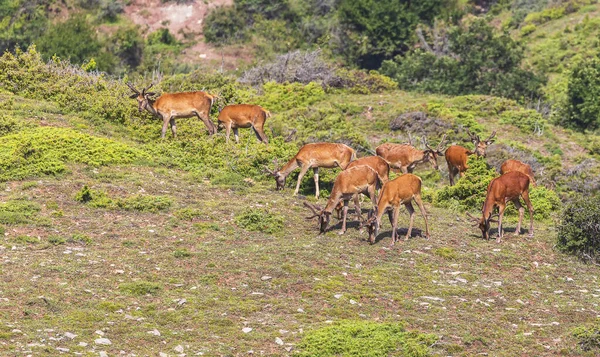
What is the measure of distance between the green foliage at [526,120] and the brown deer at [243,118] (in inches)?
457

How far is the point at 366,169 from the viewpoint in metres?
20.4

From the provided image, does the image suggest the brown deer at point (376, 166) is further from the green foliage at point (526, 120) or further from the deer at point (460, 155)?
the green foliage at point (526, 120)

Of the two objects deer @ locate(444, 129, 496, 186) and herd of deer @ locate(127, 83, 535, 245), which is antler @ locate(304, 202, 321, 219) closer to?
herd of deer @ locate(127, 83, 535, 245)

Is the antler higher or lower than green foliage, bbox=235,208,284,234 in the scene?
higher

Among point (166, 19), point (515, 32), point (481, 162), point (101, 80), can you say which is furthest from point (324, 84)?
point (166, 19)

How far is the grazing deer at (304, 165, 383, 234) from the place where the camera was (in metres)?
20.2

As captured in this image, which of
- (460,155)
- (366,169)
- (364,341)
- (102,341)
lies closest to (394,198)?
(366,169)

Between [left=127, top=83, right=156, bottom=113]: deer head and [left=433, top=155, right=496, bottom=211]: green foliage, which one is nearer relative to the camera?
[left=433, top=155, right=496, bottom=211]: green foliage

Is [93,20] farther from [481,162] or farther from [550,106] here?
[481,162]

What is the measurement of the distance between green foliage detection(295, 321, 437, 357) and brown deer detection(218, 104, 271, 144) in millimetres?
12031

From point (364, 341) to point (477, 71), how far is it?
3055cm

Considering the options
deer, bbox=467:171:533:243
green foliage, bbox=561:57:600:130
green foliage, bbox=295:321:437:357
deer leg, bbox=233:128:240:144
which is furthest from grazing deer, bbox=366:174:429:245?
green foliage, bbox=561:57:600:130

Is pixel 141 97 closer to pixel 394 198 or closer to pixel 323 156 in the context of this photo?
pixel 323 156

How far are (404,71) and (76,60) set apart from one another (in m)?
16.4
